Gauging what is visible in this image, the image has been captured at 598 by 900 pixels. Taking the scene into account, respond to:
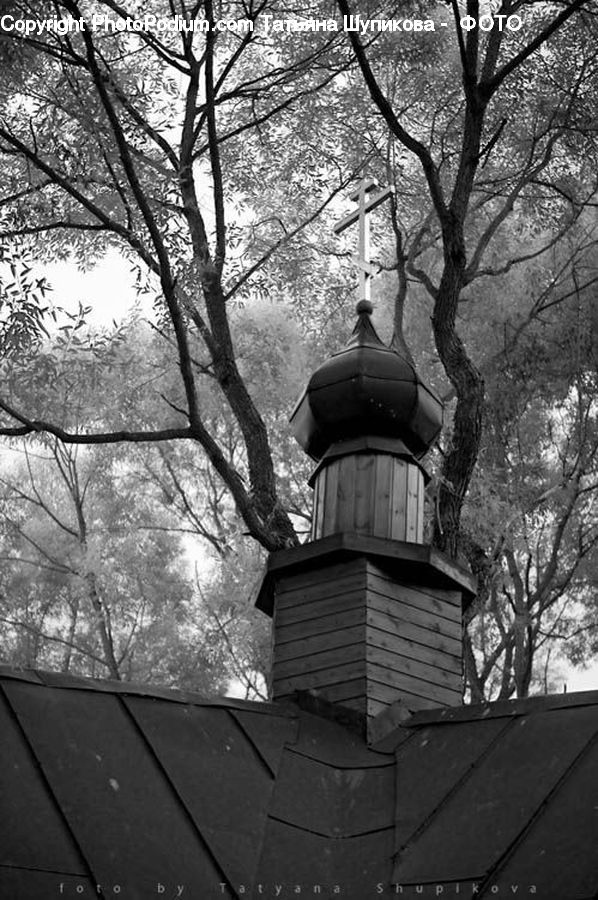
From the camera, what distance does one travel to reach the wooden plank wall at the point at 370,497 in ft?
23.4

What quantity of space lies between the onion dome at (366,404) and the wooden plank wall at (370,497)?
21 cm

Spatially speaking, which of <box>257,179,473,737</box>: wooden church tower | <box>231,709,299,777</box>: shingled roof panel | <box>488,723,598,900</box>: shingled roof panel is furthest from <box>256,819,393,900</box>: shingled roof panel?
<box>257,179,473,737</box>: wooden church tower

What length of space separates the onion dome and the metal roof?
213 cm

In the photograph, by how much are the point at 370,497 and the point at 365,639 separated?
42.3 inches

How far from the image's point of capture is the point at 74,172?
909cm

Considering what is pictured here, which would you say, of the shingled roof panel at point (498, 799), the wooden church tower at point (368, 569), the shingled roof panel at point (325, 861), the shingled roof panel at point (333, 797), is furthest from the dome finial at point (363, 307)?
the shingled roof panel at point (325, 861)

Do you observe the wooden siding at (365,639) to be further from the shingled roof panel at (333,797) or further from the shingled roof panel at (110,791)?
the shingled roof panel at (110,791)

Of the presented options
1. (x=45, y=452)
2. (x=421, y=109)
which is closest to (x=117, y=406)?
(x=45, y=452)

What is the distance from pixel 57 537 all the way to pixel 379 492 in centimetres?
963

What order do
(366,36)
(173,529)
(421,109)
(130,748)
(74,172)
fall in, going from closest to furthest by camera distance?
(130,748)
(74,172)
(366,36)
(421,109)
(173,529)

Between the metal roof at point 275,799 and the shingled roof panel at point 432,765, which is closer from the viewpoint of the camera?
the metal roof at point 275,799

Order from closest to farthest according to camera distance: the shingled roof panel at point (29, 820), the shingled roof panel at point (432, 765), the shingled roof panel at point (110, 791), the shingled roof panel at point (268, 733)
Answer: the shingled roof panel at point (29, 820) < the shingled roof panel at point (110, 791) < the shingled roof panel at point (432, 765) < the shingled roof panel at point (268, 733)

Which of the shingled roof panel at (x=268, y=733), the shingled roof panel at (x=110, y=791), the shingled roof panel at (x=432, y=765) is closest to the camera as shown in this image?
the shingled roof panel at (x=110, y=791)

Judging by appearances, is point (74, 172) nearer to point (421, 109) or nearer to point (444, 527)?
point (444, 527)
